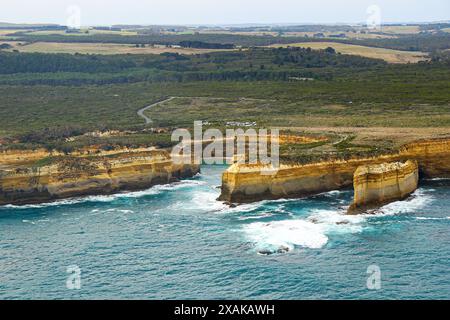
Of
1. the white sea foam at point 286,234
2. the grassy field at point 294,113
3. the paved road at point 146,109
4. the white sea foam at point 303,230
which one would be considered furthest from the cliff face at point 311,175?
the paved road at point 146,109

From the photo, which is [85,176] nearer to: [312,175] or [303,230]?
[312,175]

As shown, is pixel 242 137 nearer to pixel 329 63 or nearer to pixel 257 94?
pixel 257 94

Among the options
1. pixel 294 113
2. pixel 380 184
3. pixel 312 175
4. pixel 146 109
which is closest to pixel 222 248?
pixel 380 184

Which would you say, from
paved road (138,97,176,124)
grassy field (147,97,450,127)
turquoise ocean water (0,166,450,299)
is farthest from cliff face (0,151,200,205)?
paved road (138,97,176,124)

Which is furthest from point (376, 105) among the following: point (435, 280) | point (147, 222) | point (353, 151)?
point (435, 280)

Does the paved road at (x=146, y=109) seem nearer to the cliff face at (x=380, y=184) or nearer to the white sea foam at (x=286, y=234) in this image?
the cliff face at (x=380, y=184)
